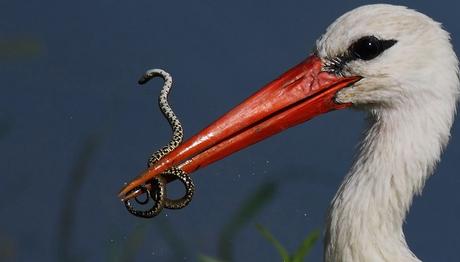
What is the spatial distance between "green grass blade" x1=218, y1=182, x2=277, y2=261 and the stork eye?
1.30 m

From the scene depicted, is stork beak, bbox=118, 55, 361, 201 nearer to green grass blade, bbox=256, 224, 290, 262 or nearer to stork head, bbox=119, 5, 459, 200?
stork head, bbox=119, 5, 459, 200

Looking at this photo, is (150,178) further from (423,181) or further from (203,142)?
(423,181)

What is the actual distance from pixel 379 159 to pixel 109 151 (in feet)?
4.96

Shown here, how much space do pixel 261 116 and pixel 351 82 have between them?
0.24m

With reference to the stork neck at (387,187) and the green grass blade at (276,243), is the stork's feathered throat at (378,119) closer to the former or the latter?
the stork neck at (387,187)

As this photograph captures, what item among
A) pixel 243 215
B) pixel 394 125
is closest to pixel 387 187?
pixel 394 125

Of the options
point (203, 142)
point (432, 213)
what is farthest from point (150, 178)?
point (432, 213)

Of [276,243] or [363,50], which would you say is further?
[276,243]

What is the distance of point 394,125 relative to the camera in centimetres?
218

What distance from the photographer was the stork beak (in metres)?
2.14

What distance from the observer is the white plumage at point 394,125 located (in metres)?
2.14

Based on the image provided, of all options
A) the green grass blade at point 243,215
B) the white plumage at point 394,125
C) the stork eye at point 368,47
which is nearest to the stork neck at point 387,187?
the white plumage at point 394,125

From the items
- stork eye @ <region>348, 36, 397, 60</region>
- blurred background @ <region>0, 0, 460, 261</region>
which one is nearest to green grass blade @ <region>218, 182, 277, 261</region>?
blurred background @ <region>0, 0, 460, 261</region>

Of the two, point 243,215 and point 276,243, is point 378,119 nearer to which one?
point 276,243
